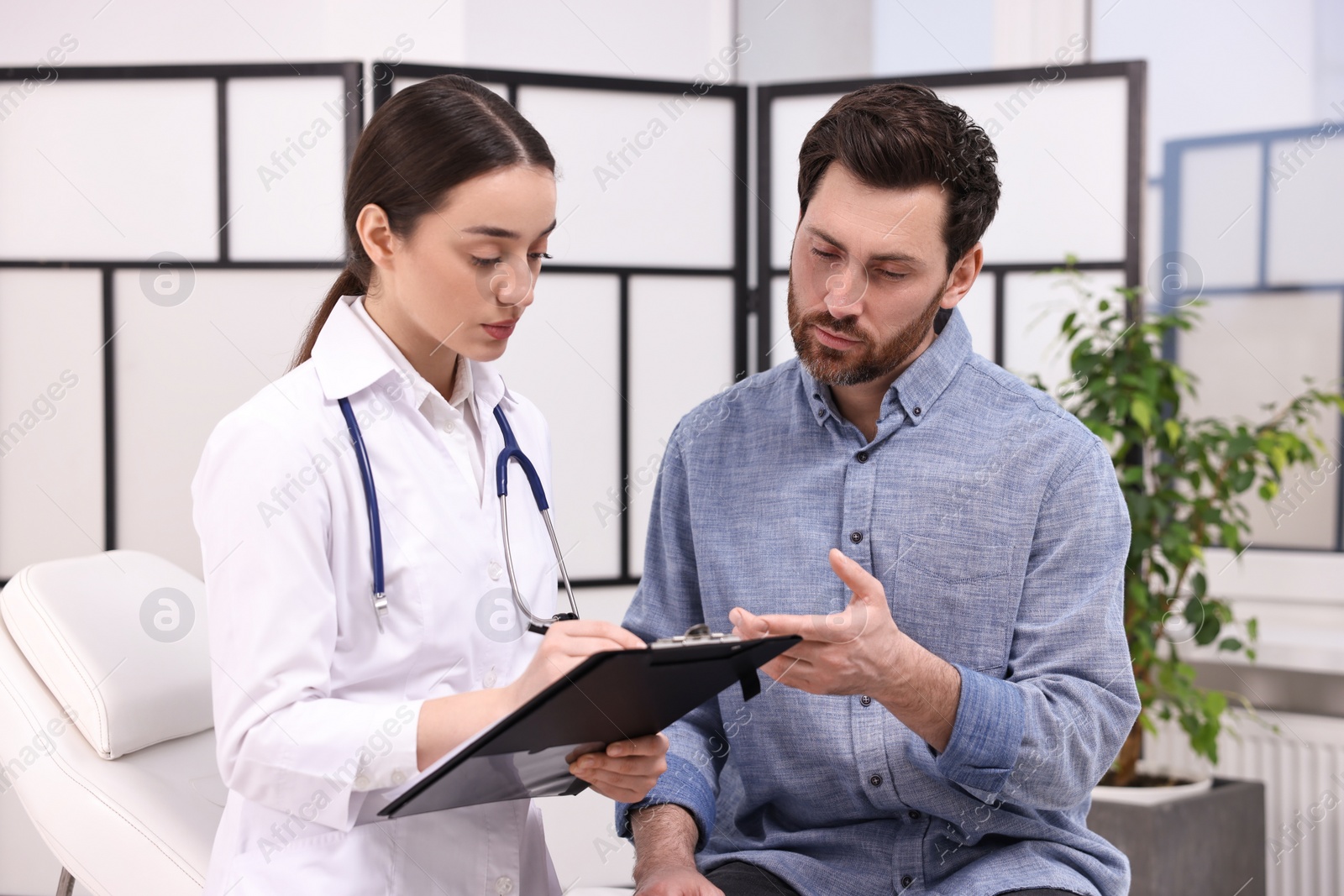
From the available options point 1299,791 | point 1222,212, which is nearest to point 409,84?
point 1222,212

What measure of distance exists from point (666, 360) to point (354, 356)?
1.80 metres

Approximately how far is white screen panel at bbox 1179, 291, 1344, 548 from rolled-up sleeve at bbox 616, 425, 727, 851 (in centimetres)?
213

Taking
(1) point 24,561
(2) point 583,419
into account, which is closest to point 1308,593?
(2) point 583,419

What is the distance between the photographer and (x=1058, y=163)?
293 centimetres

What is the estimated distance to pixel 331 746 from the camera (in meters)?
1.10

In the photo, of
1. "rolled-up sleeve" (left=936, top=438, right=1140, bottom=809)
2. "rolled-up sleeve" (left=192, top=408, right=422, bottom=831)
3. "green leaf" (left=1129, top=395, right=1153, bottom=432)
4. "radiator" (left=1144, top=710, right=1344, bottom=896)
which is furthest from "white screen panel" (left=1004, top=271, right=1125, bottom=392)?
"rolled-up sleeve" (left=192, top=408, right=422, bottom=831)

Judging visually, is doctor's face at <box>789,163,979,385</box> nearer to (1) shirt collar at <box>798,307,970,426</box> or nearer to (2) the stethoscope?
(1) shirt collar at <box>798,307,970,426</box>

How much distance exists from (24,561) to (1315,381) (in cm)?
358

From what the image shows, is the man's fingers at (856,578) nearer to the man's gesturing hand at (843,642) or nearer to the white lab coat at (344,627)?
the man's gesturing hand at (843,642)

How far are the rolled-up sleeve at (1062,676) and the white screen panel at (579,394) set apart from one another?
67.5 inches

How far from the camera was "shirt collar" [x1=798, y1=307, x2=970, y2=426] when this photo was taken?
1.51 metres

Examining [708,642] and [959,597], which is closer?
[708,642]

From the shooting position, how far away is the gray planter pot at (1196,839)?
104 inches

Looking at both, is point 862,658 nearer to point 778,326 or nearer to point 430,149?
point 430,149
